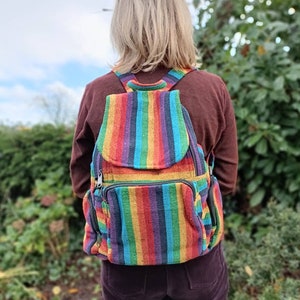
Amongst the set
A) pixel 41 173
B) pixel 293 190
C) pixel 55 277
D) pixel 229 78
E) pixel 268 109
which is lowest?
pixel 55 277

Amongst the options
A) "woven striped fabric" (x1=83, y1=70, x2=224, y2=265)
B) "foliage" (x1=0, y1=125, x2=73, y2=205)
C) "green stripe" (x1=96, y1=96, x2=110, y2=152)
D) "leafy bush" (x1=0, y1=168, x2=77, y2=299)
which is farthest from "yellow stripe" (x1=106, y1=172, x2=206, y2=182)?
"foliage" (x1=0, y1=125, x2=73, y2=205)

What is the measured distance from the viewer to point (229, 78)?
2396mm

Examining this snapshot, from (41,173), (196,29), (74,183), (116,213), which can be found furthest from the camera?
(41,173)

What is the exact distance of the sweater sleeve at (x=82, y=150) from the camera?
49.6 inches

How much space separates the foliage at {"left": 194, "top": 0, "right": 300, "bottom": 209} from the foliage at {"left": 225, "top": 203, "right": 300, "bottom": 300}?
1.03ft

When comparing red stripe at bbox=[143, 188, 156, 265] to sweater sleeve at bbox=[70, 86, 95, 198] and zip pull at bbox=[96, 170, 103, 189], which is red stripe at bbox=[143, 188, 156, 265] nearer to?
zip pull at bbox=[96, 170, 103, 189]

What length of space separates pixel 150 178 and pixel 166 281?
350 mm

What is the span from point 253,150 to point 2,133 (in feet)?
7.66

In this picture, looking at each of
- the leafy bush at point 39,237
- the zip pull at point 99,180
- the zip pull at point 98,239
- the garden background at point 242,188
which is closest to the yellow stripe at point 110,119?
the zip pull at point 99,180

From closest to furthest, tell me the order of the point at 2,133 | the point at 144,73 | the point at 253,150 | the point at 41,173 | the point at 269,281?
the point at 144,73 → the point at 269,281 → the point at 253,150 → the point at 41,173 → the point at 2,133

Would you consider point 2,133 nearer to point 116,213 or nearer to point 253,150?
point 253,150

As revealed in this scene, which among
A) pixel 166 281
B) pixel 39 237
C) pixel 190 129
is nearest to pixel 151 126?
pixel 190 129

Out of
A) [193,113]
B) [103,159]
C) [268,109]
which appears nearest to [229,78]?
[268,109]

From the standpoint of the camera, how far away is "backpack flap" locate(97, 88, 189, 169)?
1101mm
